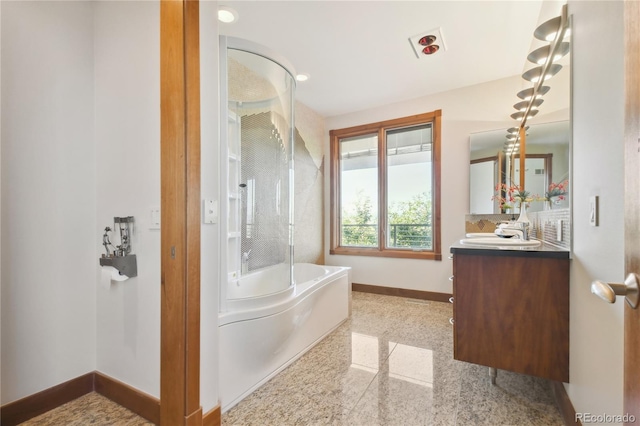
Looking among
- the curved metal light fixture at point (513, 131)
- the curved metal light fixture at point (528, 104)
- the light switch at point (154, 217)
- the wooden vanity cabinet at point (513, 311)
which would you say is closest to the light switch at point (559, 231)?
the wooden vanity cabinet at point (513, 311)

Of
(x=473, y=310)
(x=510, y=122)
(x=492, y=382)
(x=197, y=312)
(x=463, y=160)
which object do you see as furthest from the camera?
(x=463, y=160)

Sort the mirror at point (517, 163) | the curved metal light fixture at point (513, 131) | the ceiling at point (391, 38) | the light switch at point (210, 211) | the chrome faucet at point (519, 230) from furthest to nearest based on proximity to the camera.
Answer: the curved metal light fixture at point (513, 131) → the ceiling at point (391, 38) → the chrome faucet at point (519, 230) → the mirror at point (517, 163) → the light switch at point (210, 211)

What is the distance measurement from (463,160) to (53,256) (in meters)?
3.82

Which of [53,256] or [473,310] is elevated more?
[53,256]

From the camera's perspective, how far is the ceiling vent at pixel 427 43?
2.46 m

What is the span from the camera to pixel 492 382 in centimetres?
178

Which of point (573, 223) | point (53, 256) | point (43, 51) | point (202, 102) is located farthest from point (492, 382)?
point (43, 51)

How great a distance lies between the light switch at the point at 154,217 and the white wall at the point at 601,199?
1.82 m

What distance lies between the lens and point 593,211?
109cm

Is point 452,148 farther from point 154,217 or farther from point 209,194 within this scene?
point 154,217

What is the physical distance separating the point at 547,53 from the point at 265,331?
8.57ft

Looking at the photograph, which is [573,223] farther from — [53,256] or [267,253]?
[53,256]

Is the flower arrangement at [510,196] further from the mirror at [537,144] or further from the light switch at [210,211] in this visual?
the light switch at [210,211]

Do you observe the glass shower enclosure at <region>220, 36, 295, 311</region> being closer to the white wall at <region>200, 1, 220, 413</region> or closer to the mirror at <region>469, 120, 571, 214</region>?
the white wall at <region>200, 1, 220, 413</region>
